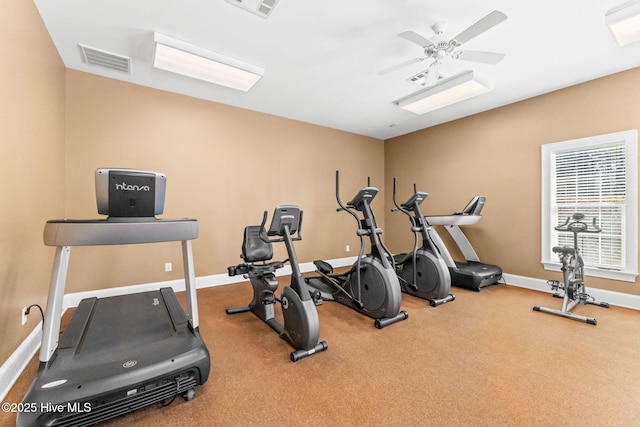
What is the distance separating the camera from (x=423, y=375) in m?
2.05

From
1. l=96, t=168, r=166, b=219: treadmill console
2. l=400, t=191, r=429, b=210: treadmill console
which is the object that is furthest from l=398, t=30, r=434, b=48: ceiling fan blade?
l=96, t=168, r=166, b=219: treadmill console

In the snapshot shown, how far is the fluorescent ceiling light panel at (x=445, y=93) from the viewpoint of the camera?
11.8 ft

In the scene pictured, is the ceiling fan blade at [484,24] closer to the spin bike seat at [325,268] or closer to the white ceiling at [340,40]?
the white ceiling at [340,40]

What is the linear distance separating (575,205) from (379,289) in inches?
131

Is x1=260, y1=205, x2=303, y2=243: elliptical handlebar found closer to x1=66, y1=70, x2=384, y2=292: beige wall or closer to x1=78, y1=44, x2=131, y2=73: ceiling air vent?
x1=66, y1=70, x2=384, y2=292: beige wall

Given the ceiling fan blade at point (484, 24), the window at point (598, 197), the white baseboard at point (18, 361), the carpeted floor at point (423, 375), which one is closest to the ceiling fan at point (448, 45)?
the ceiling fan blade at point (484, 24)

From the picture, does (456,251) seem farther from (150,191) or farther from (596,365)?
(150,191)

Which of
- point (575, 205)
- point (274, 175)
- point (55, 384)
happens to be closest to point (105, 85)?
point (274, 175)

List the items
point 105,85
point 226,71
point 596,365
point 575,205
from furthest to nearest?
point 575,205 < point 105,85 < point 226,71 < point 596,365

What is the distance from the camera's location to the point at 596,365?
218 cm

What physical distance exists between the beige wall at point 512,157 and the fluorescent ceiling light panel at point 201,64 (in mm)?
3893

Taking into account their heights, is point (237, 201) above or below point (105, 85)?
below

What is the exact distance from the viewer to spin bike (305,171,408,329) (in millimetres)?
2910

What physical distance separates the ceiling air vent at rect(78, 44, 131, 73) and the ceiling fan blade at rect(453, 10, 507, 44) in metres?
3.59
